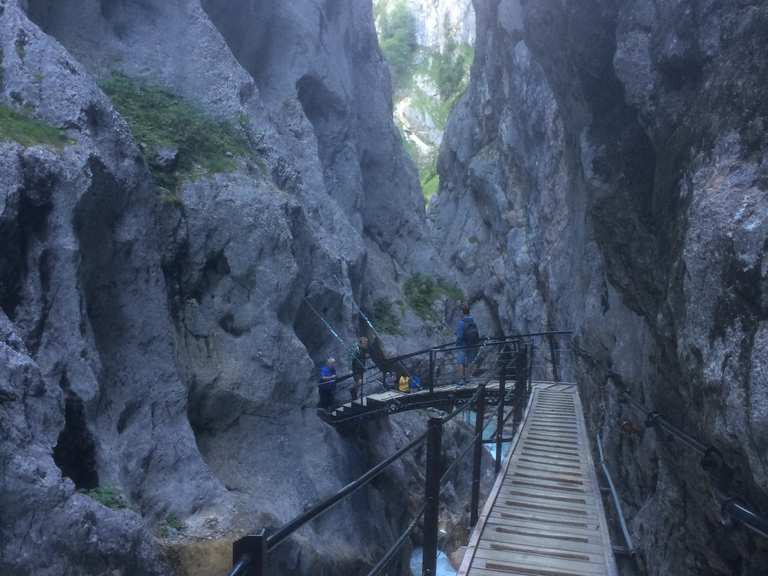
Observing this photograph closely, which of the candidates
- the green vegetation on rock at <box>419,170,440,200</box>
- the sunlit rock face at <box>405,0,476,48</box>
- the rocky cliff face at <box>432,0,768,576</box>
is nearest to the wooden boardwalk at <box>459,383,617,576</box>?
the rocky cliff face at <box>432,0,768,576</box>

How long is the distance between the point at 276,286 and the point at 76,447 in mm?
5860

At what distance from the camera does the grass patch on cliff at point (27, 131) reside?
9.52 m

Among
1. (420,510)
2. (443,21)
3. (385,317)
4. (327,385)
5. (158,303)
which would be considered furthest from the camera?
(443,21)

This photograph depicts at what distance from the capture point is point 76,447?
9336 millimetres

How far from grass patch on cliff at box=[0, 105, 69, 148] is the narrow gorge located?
5cm

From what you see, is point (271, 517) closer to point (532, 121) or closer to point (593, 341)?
point (593, 341)

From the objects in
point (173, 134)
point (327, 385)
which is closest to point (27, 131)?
point (173, 134)

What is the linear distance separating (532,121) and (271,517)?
71.3 feet

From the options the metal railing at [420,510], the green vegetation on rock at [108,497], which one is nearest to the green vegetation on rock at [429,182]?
the metal railing at [420,510]

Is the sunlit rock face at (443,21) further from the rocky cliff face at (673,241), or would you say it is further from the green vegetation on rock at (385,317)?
the rocky cliff face at (673,241)

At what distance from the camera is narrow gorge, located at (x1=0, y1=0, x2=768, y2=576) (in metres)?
5.25

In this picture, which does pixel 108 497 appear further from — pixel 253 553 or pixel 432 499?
pixel 253 553

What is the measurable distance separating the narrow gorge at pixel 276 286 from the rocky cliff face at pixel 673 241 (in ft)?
0.12

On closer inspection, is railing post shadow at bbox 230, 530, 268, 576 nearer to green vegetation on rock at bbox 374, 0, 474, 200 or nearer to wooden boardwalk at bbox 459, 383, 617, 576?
wooden boardwalk at bbox 459, 383, 617, 576
